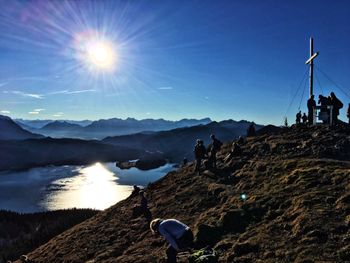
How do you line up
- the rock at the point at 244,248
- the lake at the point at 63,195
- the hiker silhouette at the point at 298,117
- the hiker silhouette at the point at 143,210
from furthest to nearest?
the lake at the point at 63,195 → the hiker silhouette at the point at 298,117 → the hiker silhouette at the point at 143,210 → the rock at the point at 244,248

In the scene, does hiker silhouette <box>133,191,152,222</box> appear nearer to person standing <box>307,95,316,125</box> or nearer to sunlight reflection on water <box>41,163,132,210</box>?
person standing <box>307,95,316,125</box>

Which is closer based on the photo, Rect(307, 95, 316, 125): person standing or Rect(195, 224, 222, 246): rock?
Rect(195, 224, 222, 246): rock

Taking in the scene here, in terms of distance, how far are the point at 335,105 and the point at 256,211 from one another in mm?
23693

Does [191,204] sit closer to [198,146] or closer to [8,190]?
[198,146]

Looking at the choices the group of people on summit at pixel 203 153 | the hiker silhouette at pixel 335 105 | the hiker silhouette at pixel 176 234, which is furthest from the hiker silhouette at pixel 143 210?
the hiker silhouette at pixel 335 105

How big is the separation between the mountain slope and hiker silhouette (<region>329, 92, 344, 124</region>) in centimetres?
240

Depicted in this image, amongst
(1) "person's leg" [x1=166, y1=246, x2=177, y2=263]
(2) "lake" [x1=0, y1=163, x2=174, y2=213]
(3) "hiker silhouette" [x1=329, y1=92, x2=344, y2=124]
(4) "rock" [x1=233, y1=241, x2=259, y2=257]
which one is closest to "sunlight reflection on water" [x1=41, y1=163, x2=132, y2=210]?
(2) "lake" [x1=0, y1=163, x2=174, y2=213]

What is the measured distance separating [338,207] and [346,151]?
15702 mm

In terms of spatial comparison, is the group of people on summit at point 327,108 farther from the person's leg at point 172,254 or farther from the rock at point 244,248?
the person's leg at point 172,254

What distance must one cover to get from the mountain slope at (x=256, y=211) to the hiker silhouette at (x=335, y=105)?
2.40 meters

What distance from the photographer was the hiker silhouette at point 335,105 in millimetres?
39681

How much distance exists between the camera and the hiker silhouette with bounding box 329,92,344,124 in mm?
39681

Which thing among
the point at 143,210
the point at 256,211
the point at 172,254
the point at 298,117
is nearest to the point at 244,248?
the point at 172,254

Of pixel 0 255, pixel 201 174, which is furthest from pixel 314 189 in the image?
pixel 0 255
